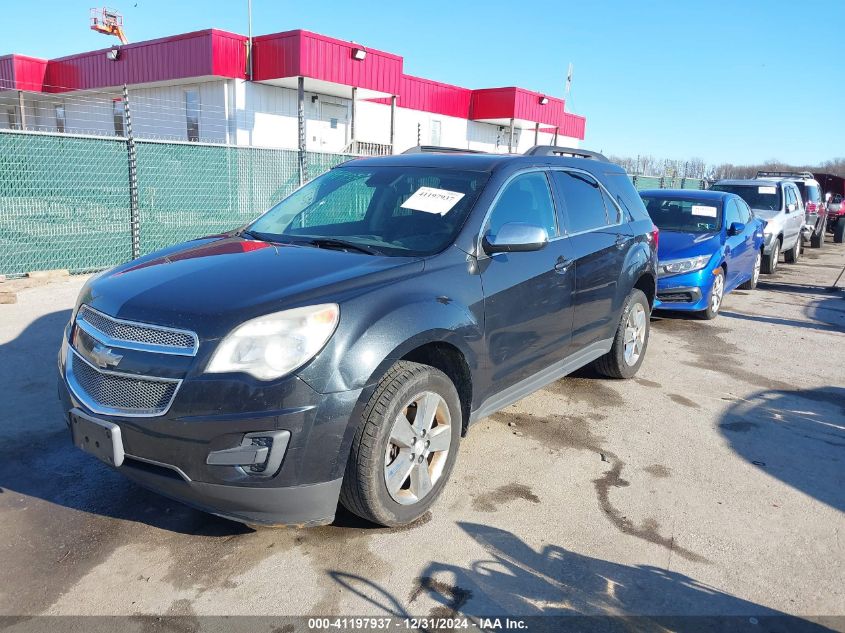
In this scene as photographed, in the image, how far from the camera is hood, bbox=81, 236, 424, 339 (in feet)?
8.86

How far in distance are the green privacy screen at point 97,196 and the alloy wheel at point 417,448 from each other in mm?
6928

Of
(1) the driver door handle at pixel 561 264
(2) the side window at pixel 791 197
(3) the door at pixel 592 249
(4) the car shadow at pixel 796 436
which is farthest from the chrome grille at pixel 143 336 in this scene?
(2) the side window at pixel 791 197

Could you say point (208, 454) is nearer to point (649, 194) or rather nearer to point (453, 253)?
point (453, 253)

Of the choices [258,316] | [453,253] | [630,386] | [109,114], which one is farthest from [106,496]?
[109,114]

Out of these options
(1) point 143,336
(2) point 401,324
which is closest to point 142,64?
(1) point 143,336

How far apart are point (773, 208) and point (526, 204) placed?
10.7m

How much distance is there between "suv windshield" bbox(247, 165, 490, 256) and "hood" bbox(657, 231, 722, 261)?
4.74 meters

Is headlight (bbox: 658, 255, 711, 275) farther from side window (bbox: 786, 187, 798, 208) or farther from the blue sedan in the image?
side window (bbox: 786, 187, 798, 208)

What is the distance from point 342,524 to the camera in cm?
323

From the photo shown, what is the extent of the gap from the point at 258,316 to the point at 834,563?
287cm

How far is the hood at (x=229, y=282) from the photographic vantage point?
2.70 meters

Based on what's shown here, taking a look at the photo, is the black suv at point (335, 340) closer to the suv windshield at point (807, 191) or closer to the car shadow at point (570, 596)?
the car shadow at point (570, 596)

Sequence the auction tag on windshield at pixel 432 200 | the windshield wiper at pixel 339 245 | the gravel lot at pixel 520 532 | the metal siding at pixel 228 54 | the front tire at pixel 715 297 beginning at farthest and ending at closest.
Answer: the metal siding at pixel 228 54 → the front tire at pixel 715 297 → the auction tag on windshield at pixel 432 200 → the windshield wiper at pixel 339 245 → the gravel lot at pixel 520 532

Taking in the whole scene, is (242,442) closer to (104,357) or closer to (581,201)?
(104,357)
